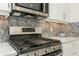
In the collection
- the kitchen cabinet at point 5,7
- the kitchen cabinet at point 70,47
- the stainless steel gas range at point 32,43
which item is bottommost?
the kitchen cabinet at point 70,47

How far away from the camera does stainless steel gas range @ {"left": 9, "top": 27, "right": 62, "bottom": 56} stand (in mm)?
937

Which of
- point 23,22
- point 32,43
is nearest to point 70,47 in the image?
point 32,43

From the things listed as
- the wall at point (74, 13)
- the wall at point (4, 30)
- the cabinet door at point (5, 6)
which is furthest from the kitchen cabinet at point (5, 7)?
Answer: the wall at point (74, 13)

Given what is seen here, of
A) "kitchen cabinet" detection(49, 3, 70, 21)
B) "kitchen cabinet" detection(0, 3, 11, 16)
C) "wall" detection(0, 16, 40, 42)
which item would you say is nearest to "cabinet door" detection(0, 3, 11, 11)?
"kitchen cabinet" detection(0, 3, 11, 16)

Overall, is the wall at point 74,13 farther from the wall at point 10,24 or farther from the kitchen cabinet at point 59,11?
the wall at point 10,24

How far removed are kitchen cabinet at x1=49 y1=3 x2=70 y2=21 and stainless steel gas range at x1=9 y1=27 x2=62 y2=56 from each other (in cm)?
29

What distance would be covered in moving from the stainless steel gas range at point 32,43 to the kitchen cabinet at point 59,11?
0.29 m

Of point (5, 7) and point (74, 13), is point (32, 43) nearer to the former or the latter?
point (5, 7)

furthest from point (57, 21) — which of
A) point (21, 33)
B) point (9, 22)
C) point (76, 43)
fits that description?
point (9, 22)

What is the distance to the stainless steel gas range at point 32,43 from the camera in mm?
937

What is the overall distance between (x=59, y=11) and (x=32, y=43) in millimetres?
647

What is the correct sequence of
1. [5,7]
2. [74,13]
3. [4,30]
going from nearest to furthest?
1. [5,7]
2. [4,30]
3. [74,13]

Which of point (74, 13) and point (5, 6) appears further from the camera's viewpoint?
point (74, 13)

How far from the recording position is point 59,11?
1.48 m
